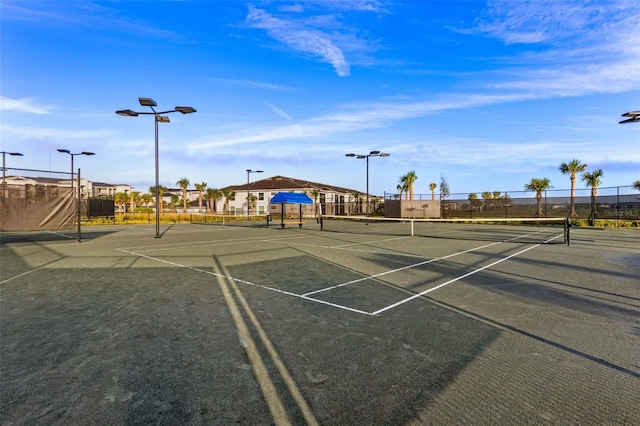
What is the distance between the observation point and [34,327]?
4750 mm

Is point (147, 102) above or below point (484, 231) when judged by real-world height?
above

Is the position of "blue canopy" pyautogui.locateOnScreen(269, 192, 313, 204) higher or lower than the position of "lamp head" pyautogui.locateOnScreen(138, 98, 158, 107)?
lower

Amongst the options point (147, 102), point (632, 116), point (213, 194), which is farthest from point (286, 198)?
point (213, 194)

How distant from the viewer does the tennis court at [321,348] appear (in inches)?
112

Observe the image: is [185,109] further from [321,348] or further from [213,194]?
[213,194]

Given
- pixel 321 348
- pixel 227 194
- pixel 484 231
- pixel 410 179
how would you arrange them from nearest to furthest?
pixel 321 348, pixel 484 231, pixel 410 179, pixel 227 194

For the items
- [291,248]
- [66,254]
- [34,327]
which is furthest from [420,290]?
[66,254]

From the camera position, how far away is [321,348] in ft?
13.3

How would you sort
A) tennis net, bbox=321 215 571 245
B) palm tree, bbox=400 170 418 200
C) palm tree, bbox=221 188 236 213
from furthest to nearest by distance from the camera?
palm tree, bbox=221 188 236 213
palm tree, bbox=400 170 418 200
tennis net, bbox=321 215 571 245

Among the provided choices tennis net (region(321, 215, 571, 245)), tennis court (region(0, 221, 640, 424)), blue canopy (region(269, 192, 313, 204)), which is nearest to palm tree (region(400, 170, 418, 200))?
tennis net (region(321, 215, 571, 245))

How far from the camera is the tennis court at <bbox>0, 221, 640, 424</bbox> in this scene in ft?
9.32

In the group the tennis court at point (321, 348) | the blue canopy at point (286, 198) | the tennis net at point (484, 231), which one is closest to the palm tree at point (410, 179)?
the tennis net at point (484, 231)

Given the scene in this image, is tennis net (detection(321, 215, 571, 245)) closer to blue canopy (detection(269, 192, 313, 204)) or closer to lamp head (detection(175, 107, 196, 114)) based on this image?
blue canopy (detection(269, 192, 313, 204))

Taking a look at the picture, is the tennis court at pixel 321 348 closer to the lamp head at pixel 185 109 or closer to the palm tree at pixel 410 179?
the lamp head at pixel 185 109
